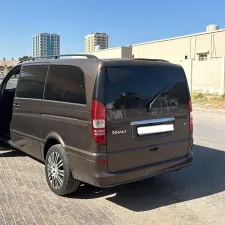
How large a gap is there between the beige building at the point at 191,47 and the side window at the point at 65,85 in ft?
97.7

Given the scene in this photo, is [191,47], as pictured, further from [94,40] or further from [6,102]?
[94,40]

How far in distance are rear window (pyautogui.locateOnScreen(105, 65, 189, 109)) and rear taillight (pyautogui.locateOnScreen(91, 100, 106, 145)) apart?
106 mm

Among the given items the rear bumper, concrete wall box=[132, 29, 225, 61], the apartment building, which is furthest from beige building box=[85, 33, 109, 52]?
the rear bumper

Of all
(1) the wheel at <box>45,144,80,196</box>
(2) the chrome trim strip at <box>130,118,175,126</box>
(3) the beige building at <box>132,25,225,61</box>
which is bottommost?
(1) the wheel at <box>45,144,80,196</box>

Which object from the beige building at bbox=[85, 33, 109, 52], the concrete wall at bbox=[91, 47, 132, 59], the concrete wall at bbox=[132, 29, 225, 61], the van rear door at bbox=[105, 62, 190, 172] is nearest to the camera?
the van rear door at bbox=[105, 62, 190, 172]

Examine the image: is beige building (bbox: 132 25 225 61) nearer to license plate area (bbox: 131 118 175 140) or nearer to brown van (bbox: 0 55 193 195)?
brown van (bbox: 0 55 193 195)

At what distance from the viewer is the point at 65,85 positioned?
14.6 feet

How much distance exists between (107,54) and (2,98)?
1659 inches

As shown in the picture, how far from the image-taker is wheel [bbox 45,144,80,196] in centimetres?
441

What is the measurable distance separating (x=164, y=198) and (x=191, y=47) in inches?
1291

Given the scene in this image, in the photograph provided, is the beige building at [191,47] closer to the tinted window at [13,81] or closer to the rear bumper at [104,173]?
the tinted window at [13,81]

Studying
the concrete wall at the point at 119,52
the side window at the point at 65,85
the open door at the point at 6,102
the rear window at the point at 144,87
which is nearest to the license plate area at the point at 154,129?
Result: the rear window at the point at 144,87

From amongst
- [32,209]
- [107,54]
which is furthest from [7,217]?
[107,54]

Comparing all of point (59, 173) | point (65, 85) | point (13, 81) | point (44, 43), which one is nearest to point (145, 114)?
point (65, 85)
